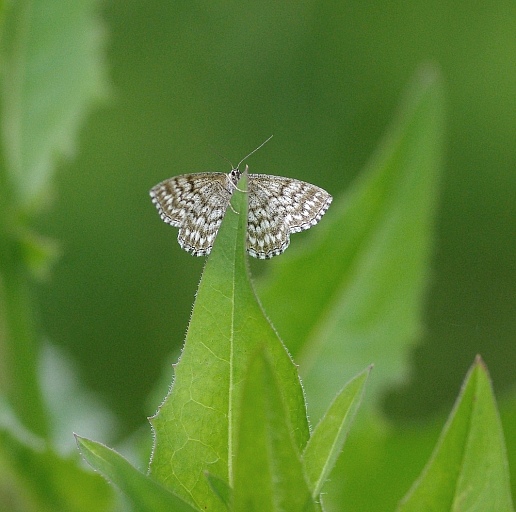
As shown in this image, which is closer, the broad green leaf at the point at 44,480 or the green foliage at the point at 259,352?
the green foliage at the point at 259,352

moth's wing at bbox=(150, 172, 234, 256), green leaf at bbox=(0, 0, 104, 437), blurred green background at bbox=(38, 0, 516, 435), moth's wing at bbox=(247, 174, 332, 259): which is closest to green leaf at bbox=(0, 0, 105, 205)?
green leaf at bbox=(0, 0, 104, 437)

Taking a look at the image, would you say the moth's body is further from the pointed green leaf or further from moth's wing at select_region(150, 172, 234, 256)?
the pointed green leaf

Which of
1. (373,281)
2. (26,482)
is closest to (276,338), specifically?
(26,482)

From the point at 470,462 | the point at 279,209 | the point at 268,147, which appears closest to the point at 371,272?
the point at 279,209

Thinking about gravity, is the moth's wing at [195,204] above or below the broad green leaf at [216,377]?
above

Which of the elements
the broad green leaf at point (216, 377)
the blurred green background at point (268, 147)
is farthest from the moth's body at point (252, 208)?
the blurred green background at point (268, 147)

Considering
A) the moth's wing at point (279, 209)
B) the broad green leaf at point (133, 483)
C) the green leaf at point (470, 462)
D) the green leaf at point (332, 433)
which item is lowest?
the green leaf at point (470, 462)

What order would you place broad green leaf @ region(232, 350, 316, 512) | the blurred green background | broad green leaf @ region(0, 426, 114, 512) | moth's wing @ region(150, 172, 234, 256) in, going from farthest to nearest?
1. the blurred green background
2. broad green leaf @ region(0, 426, 114, 512)
3. moth's wing @ region(150, 172, 234, 256)
4. broad green leaf @ region(232, 350, 316, 512)

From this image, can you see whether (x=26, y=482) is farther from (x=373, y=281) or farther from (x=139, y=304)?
(x=139, y=304)

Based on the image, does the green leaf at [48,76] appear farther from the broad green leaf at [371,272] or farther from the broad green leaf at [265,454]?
the broad green leaf at [265,454]
